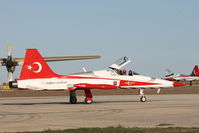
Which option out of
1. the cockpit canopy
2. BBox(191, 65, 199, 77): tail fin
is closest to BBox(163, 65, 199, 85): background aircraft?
BBox(191, 65, 199, 77): tail fin

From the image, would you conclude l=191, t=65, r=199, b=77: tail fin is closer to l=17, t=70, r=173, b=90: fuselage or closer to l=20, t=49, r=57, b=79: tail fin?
l=17, t=70, r=173, b=90: fuselage

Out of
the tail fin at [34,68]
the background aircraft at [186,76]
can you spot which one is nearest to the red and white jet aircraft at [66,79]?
the tail fin at [34,68]

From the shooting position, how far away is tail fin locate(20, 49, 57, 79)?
3128 centimetres

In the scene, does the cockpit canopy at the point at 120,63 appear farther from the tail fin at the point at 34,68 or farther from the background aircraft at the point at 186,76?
the background aircraft at the point at 186,76

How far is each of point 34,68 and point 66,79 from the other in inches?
92.8

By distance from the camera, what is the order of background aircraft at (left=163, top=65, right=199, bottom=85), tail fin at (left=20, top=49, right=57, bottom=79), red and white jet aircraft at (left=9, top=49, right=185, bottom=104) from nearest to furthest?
1. red and white jet aircraft at (left=9, top=49, right=185, bottom=104)
2. tail fin at (left=20, top=49, right=57, bottom=79)
3. background aircraft at (left=163, top=65, right=199, bottom=85)

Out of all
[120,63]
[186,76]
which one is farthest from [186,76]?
[120,63]

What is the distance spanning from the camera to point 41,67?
105 ft

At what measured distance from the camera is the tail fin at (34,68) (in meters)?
31.3

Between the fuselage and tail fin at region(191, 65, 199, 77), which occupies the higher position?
tail fin at region(191, 65, 199, 77)

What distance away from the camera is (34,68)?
31.6m

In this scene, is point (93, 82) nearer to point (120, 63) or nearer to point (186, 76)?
point (120, 63)

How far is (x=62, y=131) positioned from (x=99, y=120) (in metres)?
4.38

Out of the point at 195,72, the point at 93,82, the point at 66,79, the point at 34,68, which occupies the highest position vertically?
the point at 195,72
